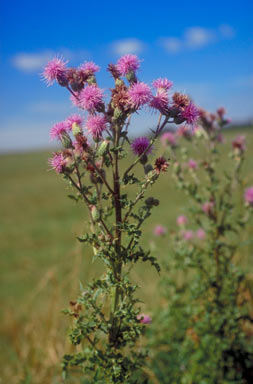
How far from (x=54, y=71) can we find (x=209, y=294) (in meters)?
1.86

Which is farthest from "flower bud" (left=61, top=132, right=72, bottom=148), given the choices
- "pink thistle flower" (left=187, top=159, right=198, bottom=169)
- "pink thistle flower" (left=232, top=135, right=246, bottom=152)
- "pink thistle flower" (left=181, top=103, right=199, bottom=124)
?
"pink thistle flower" (left=232, top=135, right=246, bottom=152)

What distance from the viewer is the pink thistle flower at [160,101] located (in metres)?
1.44

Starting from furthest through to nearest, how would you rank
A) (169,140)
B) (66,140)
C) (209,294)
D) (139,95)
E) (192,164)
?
1. (169,140)
2. (192,164)
3. (209,294)
4. (66,140)
5. (139,95)

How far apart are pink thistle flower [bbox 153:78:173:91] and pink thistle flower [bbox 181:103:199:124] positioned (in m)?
0.11

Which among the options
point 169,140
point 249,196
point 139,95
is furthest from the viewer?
point 169,140

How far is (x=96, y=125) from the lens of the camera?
4.91 ft

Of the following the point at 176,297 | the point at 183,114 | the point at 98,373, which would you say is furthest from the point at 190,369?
the point at 183,114

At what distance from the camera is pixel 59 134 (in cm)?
162

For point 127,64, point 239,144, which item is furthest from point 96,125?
point 239,144

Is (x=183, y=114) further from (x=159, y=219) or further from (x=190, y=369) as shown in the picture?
(x=159, y=219)

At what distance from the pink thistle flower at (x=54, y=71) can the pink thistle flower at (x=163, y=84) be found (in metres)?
0.43

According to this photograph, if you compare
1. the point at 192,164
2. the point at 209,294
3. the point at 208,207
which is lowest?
the point at 209,294

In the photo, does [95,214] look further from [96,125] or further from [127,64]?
[127,64]

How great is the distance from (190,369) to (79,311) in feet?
3.75
